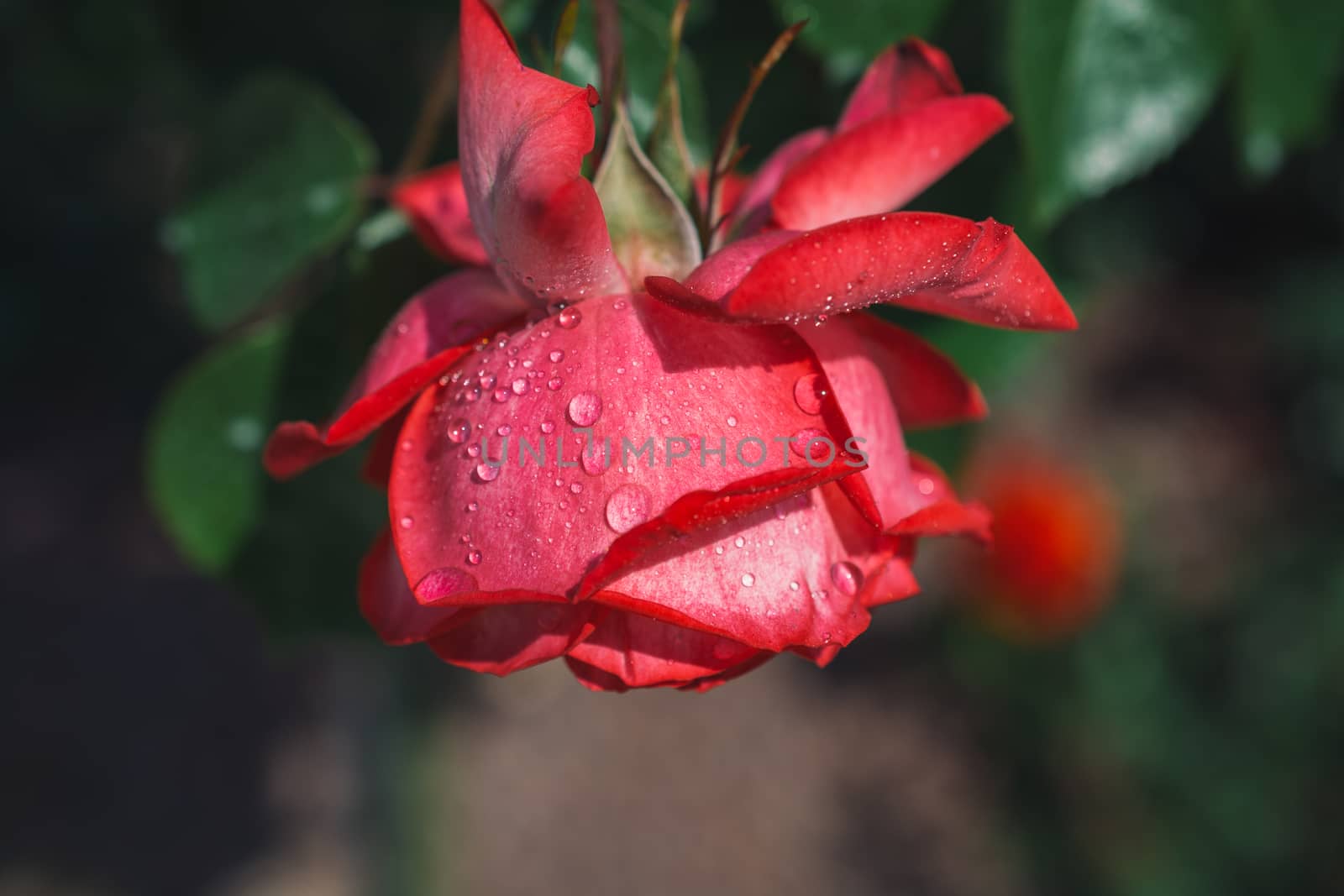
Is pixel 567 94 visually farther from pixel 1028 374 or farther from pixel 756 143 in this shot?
pixel 1028 374

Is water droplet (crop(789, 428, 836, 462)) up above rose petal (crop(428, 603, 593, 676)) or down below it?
above

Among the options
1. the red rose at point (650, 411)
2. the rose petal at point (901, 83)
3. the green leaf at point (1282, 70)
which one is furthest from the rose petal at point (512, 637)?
the green leaf at point (1282, 70)

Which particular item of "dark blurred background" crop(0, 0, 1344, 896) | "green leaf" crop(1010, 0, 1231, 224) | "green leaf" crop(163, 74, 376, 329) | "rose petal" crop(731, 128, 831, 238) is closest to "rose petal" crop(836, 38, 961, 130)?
"rose petal" crop(731, 128, 831, 238)

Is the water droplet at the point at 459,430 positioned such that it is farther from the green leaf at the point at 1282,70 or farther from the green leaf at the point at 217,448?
the green leaf at the point at 1282,70

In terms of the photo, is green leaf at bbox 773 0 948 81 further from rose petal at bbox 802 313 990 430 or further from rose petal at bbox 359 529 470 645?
rose petal at bbox 359 529 470 645

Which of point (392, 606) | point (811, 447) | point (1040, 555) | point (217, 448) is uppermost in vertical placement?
point (811, 447)

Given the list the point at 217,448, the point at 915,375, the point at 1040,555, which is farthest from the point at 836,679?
the point at 915,375

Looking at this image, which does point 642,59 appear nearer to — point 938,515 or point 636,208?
point 636,208
